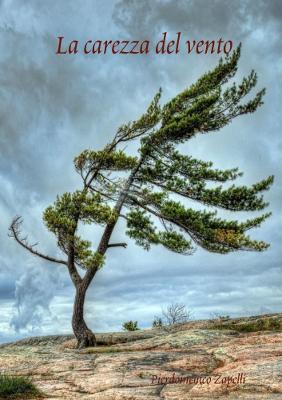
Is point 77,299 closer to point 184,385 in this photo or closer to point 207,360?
point 207,360

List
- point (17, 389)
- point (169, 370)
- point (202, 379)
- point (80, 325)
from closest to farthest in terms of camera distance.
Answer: point (17, 389), point (202, 379), point (169, 370), point (80, 325)

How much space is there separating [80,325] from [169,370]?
9586mm

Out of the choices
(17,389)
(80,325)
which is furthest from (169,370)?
(80,325)

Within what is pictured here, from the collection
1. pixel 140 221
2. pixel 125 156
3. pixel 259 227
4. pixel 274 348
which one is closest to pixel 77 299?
pixel 140 221

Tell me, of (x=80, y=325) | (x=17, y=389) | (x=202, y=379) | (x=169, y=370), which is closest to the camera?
(x=17, y=389)

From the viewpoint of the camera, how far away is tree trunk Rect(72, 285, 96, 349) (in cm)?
2025

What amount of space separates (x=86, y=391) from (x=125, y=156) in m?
12.9

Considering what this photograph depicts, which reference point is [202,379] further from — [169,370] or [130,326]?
[130,326]

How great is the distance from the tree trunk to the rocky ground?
328 centimetres

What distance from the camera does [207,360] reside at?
41.0ft

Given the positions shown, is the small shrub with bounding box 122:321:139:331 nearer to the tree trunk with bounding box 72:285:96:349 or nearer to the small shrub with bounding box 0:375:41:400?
the tree trunk with bounding box 72:285:96:349

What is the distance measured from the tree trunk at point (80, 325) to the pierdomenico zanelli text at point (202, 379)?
386 inches

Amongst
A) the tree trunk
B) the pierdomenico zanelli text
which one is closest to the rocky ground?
the pierdomenico zanelli text

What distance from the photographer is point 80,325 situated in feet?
66.9
